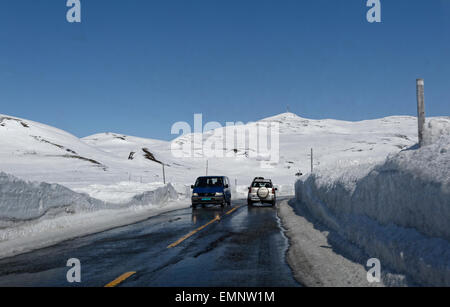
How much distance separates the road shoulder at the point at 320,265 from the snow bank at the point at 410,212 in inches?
20.3

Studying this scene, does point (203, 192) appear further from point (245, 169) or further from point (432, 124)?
point (245, 169)

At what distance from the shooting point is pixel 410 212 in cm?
641

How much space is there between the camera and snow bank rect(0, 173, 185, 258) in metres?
11.3

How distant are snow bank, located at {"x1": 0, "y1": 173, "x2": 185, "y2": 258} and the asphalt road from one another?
1282mm

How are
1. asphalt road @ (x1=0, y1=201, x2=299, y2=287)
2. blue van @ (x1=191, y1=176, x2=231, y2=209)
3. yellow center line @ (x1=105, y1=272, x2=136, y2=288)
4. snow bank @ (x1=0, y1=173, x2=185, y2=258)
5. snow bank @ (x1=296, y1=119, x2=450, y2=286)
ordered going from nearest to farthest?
snow bank @ (x1=296, y1=119, x2=450, y2=286) < yellow center line @ (x1=105, y1=272, x2=136, y2=288) < asphalt road @ (x1=0, y1=201, x2=299, y2=287) < snow bank @ (x1=0, y1=173, x2=185, y2=258) < blue van @ (x1=191, y1=176, x2=231, y2=209)

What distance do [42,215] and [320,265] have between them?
10.2m

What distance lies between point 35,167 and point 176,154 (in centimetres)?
6187

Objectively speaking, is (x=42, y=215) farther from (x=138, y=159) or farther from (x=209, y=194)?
(x=138, y=159)

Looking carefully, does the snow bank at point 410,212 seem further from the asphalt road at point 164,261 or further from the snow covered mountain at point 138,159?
the snow covered mountain at point 138,159

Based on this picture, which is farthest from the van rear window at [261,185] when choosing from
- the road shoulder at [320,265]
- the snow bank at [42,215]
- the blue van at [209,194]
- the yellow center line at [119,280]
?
the yellow center line at [119,280]

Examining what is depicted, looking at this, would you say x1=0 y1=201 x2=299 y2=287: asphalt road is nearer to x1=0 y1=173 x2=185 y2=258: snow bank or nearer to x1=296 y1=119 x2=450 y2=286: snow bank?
x1=0 y1=173 x2=185 y2=258: snow bank

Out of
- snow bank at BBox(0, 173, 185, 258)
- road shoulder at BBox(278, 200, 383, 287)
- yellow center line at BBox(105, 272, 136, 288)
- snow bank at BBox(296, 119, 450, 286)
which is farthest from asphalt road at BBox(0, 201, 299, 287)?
snow bank at BBox(296, 119, 450, 286)

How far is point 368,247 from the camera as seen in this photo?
768 centimetres

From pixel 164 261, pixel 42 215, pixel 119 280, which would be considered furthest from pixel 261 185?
pixel 119 280
